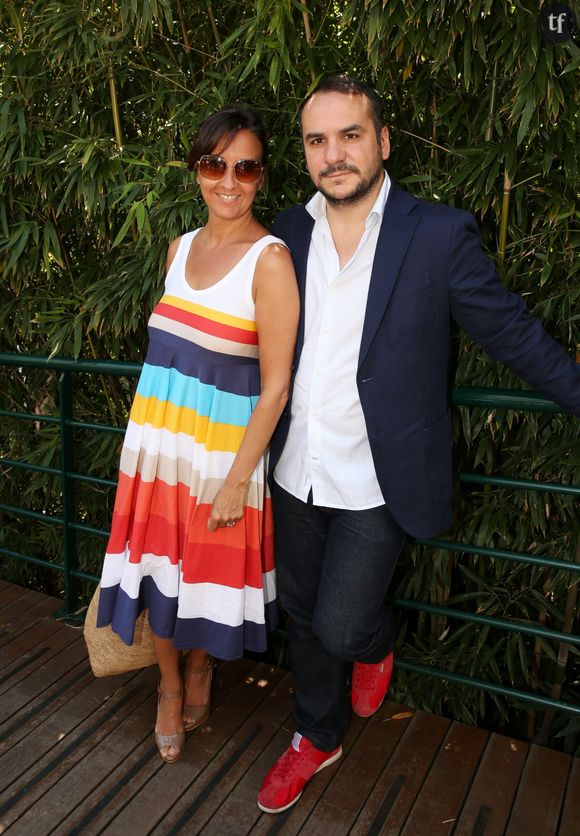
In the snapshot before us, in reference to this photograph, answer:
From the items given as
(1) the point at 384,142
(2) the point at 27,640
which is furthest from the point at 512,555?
(2) the point at 27,640

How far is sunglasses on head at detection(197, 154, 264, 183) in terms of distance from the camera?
1748mm

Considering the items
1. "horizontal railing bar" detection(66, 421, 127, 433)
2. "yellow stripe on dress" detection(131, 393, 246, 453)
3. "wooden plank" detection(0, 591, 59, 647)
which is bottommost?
"wooden plank" detection(0, 591, 59, 647)

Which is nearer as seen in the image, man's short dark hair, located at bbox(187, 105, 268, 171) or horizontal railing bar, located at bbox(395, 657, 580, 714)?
man's short dark hair, located at bbox(187, 105, 268, 171)

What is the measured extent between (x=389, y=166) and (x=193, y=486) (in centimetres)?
117

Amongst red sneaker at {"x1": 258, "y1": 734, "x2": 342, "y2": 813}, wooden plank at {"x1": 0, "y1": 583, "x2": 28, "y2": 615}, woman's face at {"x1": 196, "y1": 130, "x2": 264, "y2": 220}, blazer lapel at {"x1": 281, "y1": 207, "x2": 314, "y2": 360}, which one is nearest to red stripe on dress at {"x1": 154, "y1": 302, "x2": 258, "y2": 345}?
blazer lapel at {"x1": 281, "y1": 207, "x2": 314, "y2": 360}

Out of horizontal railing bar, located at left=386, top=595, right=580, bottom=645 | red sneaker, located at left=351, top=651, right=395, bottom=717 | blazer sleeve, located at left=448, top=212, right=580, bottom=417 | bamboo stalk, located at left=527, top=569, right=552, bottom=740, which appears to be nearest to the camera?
blazer sleeve, located at left=448, top=212, right=580, bottom=417

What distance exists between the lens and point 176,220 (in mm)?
2316

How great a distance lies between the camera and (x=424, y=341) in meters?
1.65

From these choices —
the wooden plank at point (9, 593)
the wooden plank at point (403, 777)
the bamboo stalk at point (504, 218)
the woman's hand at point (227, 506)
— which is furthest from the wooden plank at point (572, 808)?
the wooden plank at point (9, 593)

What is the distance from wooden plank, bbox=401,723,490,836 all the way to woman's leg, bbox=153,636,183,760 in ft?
2.24


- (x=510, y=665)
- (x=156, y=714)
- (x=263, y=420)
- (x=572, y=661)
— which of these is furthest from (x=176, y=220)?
(x=572, y=661)

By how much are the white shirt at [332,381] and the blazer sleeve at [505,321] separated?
0.20 metres

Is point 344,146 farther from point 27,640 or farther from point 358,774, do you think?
point 27,640

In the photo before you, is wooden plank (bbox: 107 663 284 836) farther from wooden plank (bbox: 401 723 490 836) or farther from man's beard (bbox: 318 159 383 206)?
man's beard (bbox: 318 159 383 206)
